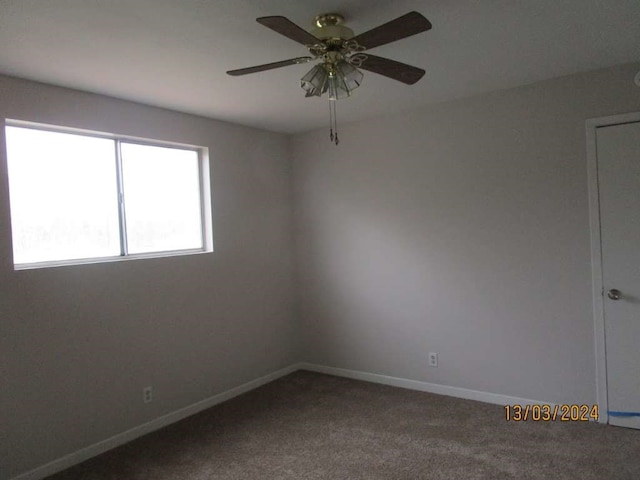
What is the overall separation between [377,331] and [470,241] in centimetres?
123

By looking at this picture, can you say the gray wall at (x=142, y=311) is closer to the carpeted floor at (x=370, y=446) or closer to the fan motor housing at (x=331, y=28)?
the carpeted floor at (x=370, y=446)

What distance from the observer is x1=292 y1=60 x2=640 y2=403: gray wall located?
10.6 ft

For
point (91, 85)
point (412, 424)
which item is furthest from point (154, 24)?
point (412, 424)

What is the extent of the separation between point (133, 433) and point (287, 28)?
9.71 feet

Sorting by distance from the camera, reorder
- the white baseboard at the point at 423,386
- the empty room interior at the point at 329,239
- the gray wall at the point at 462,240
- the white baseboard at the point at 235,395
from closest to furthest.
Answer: the empty room interior at the point at 329,239 → the white baseboard at the point at 235,395 → the gray wall at the point at 462,240 → the white baseboard at the point at 423,386

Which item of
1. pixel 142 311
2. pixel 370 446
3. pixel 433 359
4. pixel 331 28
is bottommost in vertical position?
pixel 370 446

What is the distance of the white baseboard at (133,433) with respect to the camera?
2.74 meters

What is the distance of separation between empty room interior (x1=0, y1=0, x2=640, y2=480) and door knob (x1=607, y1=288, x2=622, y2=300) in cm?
1

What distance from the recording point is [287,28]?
1743 millimetres

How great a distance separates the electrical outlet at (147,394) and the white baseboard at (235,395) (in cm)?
17

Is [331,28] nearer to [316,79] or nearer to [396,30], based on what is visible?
[316,79]

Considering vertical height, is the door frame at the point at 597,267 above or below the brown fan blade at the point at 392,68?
below

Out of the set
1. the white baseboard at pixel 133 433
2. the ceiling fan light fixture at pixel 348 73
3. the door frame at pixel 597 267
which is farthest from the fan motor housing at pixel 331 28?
the white baseboard at pixel 133 433

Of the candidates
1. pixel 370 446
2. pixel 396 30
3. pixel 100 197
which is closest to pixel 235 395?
pixel 370 446
